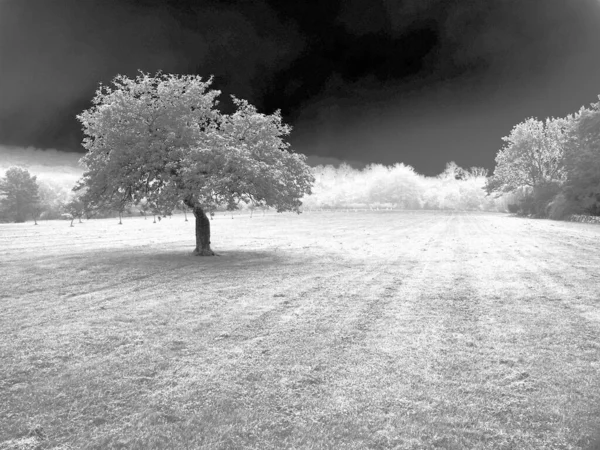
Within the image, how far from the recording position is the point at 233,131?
2048cm

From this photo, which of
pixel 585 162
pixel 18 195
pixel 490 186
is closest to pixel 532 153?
pixel 490 186

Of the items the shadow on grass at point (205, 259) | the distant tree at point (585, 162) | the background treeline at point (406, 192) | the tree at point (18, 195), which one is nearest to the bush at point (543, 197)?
the distant tree at point (585, 162)

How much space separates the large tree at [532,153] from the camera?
7825 centimetres

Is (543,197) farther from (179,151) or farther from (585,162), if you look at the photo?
(179,151)

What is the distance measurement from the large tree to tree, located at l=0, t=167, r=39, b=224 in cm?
10395

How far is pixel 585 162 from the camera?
53.0m

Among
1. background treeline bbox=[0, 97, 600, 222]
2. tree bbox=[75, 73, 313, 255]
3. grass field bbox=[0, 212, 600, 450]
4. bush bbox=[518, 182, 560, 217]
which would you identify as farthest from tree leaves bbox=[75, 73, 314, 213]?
bush bbox=[518, 182, 560, 217]

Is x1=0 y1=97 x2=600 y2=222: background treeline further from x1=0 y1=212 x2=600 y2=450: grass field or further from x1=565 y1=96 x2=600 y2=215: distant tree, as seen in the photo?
x1=0 y1=212 x2=600 y2=450: grass field

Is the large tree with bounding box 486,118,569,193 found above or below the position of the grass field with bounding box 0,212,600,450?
above

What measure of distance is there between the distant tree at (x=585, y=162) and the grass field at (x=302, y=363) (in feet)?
155

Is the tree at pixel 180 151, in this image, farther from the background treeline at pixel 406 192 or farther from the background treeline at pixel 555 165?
the background treeline at pixel 406 192

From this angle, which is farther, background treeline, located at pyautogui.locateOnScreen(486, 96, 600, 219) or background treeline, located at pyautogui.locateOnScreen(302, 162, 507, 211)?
background treeline, located at pyautogui.locateOnScreen(302, 162, 507, 211)

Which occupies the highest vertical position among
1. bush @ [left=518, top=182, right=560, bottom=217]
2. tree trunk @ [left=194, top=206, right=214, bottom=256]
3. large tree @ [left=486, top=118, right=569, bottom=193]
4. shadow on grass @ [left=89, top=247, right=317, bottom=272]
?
large tree @ [left=486, top=118, right=569, bottom=193]

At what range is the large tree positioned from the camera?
78.2m
